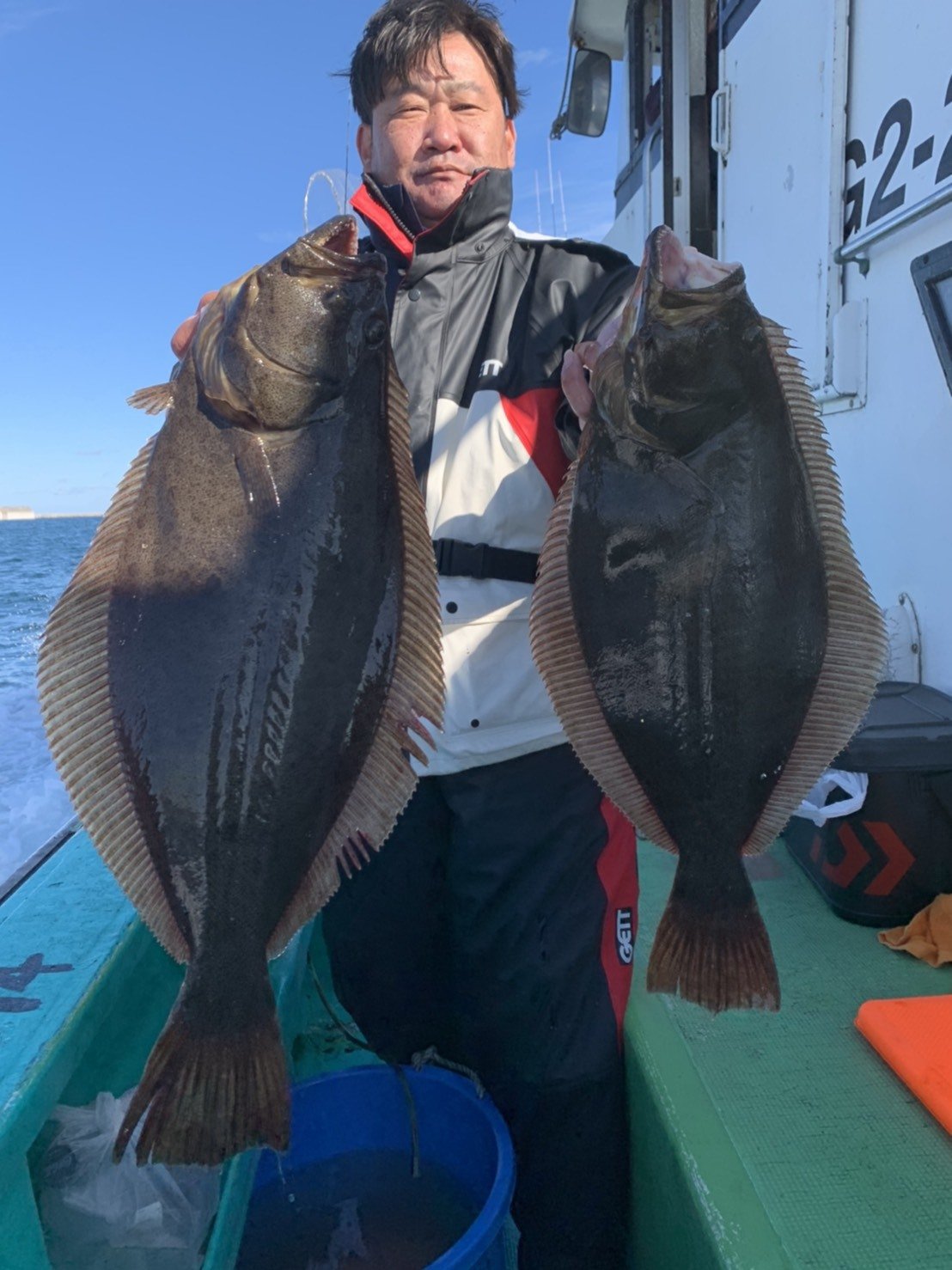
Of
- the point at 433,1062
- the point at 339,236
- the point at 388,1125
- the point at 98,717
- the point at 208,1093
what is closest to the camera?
the point at 208,1093

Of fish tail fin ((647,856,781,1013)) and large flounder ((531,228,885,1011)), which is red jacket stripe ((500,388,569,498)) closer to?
large flounder ((531,228,885,1011))

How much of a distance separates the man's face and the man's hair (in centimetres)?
3

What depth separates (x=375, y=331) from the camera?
5.39 ft

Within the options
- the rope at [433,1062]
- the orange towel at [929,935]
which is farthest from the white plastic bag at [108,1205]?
the orange towel at [929,935]

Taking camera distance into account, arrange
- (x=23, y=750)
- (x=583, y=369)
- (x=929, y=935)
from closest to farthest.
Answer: (x=583, y=369)
(x=929, y=935)
(x=23, y=750)

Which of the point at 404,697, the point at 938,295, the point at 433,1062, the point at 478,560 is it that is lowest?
the point at 433,1062

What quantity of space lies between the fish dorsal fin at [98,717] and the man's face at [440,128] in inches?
44.9

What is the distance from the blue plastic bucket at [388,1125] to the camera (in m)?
2.50

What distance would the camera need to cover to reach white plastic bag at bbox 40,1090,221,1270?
6.72 feet

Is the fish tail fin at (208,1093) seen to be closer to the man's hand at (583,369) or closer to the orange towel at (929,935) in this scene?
the man's hand at (583,369)

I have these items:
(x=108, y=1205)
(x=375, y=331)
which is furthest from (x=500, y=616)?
(x=108, y=1205)

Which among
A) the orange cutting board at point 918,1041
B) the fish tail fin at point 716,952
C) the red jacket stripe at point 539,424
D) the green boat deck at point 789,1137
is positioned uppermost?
the red jacket stripe at point 539,424

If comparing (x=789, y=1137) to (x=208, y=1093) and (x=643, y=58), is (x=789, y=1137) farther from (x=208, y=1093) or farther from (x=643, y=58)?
(x=643, y=58)

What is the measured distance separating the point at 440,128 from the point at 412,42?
0.21 m
